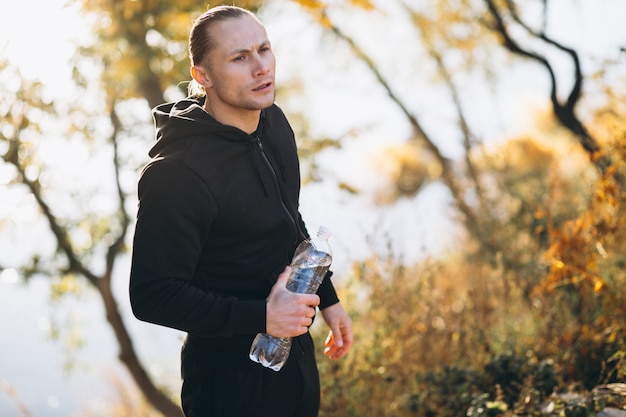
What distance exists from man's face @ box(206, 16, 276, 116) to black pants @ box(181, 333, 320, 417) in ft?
2.14

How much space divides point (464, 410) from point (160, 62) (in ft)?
12.9

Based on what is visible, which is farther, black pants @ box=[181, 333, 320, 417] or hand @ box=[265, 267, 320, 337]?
black pants @ box=[181, 333, 320, 417]

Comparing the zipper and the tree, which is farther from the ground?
the zipper

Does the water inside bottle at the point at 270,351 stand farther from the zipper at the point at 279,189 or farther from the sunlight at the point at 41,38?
the sunlight at the point at 41,38

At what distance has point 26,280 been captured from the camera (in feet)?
Answer: 24.0

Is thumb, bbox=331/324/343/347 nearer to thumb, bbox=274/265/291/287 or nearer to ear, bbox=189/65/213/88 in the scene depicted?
thumb, bbox=274/265/291/287

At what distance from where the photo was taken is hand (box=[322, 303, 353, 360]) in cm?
228

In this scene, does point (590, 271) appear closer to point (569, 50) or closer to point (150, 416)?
point (569, 50)

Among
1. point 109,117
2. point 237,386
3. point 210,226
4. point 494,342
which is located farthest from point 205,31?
point 109,117

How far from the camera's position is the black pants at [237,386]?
1973mm

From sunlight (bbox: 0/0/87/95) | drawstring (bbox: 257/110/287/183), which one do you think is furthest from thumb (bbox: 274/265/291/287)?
sunlight (bbox: 0/0/87/95)

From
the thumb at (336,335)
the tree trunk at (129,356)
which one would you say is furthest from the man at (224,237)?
the tree trunk at (129,356)

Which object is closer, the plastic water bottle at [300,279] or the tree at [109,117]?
the plastic water bottle at [300,279]

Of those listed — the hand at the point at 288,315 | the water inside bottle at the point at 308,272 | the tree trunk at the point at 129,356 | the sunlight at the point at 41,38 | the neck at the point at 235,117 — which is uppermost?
the neck at the point at 235,117
